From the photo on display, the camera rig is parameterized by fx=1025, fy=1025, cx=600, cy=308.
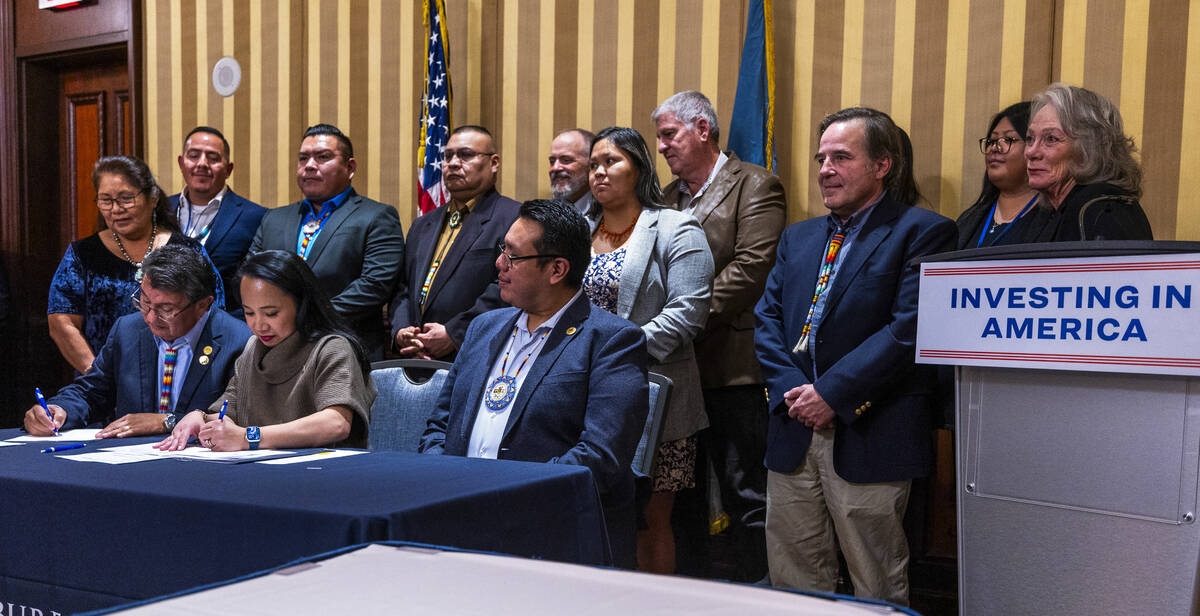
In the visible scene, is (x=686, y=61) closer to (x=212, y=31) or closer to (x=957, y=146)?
(x=957, y=146)

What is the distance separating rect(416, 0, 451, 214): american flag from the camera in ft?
15.5

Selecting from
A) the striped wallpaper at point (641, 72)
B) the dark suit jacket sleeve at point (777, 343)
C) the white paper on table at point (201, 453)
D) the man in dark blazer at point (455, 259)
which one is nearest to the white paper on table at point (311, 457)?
the white paper on table at point (201, 453)

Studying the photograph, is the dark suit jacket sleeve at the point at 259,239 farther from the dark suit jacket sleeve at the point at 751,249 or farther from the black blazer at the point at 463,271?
the dark suit jacket sleeve at the point at 751,249

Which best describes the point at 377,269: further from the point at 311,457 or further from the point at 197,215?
the point at 311,457

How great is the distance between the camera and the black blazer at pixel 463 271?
12.5 ft

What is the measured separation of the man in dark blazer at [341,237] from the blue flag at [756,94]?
1448 mm

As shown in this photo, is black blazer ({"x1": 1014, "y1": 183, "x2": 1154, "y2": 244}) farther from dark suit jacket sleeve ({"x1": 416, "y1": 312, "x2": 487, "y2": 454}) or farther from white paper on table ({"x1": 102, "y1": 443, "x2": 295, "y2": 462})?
white paper on table ({"x1": 102, "y1": 443, "x2": 295, "y2": 462})

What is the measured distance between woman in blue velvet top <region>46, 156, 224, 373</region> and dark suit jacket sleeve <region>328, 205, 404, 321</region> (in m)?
0.58

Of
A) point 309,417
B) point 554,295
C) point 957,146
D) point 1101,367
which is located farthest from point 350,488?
point 957,146

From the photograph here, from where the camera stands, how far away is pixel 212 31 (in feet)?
19.5

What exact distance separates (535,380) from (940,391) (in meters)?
1.19

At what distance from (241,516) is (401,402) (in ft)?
4.15

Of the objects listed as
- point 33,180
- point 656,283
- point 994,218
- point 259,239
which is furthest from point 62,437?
point 33,180

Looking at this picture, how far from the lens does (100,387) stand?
3.05m
